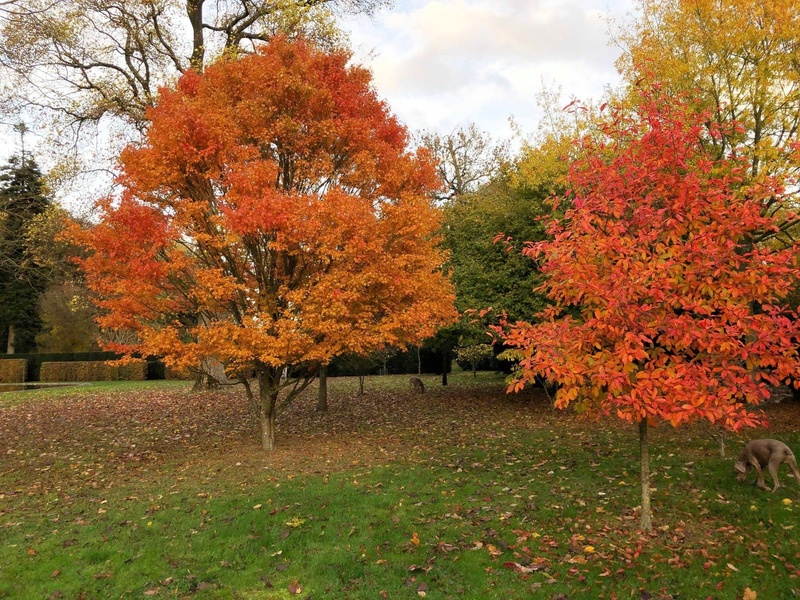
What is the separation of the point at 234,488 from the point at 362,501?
6.83ft

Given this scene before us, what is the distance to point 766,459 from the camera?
22.4 ft

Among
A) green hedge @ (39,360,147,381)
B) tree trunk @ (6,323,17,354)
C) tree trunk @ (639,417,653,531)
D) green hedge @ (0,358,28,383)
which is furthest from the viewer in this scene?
tree trunk @ (6,323,17,354)

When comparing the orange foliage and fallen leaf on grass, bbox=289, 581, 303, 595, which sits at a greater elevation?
the orange foliage

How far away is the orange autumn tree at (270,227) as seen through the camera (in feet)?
27.3

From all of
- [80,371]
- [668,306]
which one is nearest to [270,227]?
[668,306]

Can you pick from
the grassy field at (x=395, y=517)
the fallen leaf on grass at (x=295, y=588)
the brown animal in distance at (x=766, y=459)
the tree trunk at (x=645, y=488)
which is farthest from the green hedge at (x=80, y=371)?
the brown animal in distance at (x=766, y=459)

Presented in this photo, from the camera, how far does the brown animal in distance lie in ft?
21.7

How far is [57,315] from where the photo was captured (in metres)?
33.2

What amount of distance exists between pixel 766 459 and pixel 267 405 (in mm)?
7961

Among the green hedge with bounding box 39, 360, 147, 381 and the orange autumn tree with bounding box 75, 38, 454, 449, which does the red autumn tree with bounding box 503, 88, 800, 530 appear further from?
the green hedge with bounding box 39, 360, 147, 381

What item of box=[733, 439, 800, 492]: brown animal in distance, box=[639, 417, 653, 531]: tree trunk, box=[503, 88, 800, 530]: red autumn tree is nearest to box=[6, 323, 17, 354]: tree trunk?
box=[503, 88, 800, 530]: red autumn tree

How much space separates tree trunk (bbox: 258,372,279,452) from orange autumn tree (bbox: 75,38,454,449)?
0.03 metres

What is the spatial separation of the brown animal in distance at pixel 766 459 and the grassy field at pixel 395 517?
0.25 meters

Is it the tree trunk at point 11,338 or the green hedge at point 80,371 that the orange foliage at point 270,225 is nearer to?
the green hedge at point 80,371
